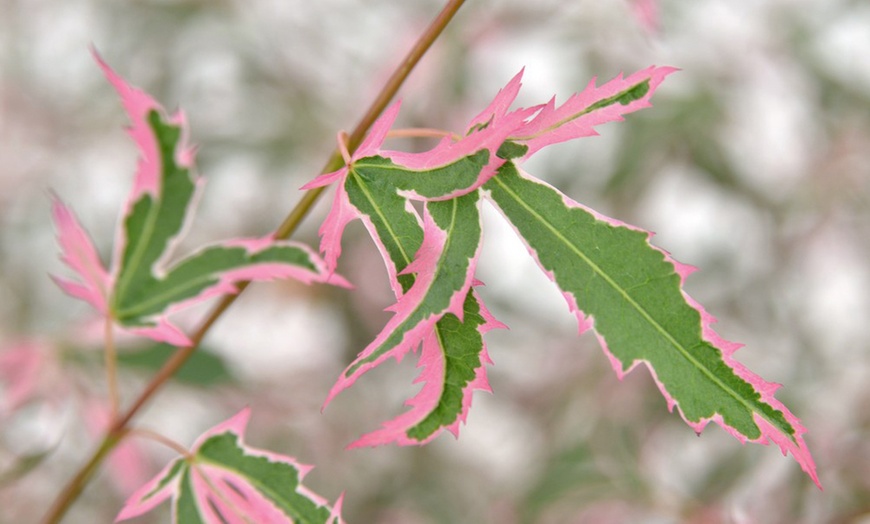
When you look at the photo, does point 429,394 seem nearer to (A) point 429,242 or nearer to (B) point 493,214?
(A) point 429,242

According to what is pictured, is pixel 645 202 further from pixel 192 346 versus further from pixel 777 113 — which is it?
pixel 192 346

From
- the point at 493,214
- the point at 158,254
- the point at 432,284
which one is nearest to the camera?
the point at 432,284

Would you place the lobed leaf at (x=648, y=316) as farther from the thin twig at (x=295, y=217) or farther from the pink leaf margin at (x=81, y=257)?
the pink leaf margin at (x=81, y=257)

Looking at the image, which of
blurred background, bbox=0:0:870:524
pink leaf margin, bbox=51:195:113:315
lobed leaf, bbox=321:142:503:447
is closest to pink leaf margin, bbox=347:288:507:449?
lobed leaf, bbox=321:142:503:447

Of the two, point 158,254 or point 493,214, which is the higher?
point 158,254

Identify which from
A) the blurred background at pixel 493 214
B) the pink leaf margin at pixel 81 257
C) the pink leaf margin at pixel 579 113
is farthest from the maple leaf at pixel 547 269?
the blurred background at pixel 493 214

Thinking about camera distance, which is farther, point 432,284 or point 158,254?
point 158,254

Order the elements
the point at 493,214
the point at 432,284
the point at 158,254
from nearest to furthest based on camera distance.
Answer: the point at 432,284 < the point at 158,254 < the point at 493,214

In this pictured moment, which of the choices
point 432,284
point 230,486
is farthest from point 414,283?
point 230,486

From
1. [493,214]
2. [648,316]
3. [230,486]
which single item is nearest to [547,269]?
[648,316]
